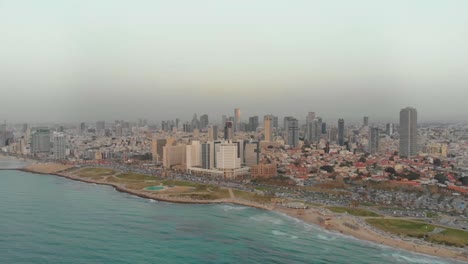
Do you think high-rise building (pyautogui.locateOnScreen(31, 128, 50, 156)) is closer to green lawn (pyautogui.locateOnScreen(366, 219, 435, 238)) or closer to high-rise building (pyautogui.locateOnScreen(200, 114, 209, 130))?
high-rise building (pyautogui.locateOnScreen(200, 114, 209, 130))

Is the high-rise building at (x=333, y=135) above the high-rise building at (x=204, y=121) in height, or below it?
below

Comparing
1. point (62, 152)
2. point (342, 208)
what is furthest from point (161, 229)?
point (62, 152)

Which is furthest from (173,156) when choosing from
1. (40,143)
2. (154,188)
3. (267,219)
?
(40,143)

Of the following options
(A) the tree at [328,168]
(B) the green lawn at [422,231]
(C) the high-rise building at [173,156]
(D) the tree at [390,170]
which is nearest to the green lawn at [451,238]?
(B) the green lawn at [422,231]

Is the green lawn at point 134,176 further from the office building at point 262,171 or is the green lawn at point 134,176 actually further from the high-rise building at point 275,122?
the high-rise building at point 275,122

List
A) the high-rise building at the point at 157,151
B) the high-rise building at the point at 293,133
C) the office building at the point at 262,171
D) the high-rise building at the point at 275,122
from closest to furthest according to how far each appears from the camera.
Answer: the office building at the point at 262,171 → the high-rise building at the point at 157,151 → the high-rise building at the point at 293,133 → the high-rise building at the point at 275,122

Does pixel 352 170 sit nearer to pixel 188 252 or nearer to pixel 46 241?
pixel 188 252
